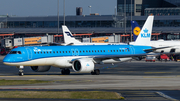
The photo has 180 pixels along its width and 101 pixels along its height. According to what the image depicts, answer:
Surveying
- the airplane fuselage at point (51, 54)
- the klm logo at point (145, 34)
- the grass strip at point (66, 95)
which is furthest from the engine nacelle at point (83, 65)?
the grass strip at point (66, 95)

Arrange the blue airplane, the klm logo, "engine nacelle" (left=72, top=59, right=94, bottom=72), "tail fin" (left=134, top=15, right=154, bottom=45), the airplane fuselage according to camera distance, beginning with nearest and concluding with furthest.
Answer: the airplane fuselage
the blue airplane
"engine nacelle" (left=72, top=59, right=94, bottom=72)
"tail fin" (left=134, top=15, right=154, bottom=45)
the klm logo

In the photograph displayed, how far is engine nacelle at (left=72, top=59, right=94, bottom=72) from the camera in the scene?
42.1 metres

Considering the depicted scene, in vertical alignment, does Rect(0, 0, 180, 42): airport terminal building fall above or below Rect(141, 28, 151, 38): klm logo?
above

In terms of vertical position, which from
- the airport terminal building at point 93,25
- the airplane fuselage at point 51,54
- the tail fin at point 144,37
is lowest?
the airplane fuselage at point 51,54

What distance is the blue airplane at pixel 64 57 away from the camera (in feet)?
138

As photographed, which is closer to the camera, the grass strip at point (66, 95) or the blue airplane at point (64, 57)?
the grass strip at point (66, 95)

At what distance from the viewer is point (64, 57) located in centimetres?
4412

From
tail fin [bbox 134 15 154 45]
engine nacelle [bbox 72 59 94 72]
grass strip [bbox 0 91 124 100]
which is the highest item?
tail fin [bbox 134 15 154 45]

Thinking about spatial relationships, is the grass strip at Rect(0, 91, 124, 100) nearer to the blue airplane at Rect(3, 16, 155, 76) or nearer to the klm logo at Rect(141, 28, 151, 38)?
the blue airplane at Rect(3, 16, 155, 76)

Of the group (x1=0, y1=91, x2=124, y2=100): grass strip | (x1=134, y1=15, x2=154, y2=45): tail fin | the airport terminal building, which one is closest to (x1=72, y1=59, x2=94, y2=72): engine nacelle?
(x1=134, y1=15, x2=154, y2=45): tail fin

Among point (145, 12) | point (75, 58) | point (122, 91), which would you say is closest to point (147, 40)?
point (75, 58)

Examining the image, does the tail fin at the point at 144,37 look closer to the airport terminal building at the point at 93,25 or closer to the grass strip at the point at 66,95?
the grass strip at the point at 66,95

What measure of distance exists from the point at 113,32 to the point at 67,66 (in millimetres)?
79306

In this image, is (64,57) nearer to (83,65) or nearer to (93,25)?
(83,65)
